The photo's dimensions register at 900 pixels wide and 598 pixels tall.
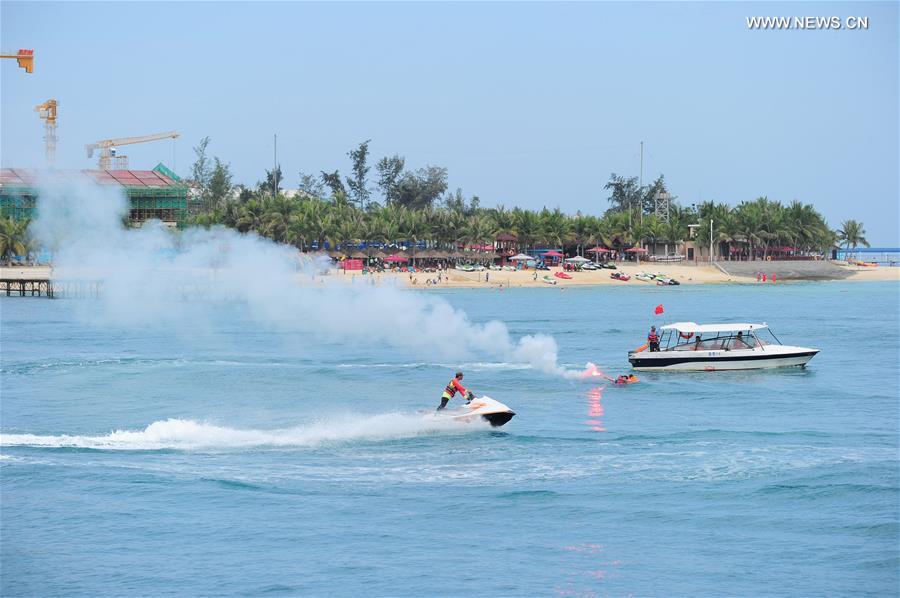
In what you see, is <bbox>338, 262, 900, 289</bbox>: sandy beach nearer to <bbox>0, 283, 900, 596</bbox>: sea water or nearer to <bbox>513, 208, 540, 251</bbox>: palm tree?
<bbox>513, 208, 540, 251</bbox>: palm tree

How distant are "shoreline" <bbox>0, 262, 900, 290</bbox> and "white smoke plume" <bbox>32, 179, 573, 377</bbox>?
192ft

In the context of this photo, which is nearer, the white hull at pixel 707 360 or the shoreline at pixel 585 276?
the white hull at pixel 707 360

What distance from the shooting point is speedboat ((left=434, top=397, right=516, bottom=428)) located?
43375 mm

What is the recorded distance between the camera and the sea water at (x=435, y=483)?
2872 centimetres

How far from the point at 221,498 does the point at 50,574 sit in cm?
689

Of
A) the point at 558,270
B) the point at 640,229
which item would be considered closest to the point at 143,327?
the point at 558,270

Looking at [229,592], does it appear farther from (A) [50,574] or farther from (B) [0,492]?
(B) [0,492]

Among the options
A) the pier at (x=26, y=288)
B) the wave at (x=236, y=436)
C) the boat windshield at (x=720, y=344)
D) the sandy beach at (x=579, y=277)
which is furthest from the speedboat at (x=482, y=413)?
the sandy beach at (x=579, y=277)

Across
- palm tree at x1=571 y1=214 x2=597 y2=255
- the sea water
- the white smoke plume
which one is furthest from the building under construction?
palm tree at x1=571 y1=214 x2=597 y2=255

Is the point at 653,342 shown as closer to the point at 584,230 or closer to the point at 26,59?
the point at 26,59

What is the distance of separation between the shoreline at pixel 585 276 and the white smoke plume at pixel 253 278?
5838 centimetres

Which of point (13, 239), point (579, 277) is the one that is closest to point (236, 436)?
point (13, 239)

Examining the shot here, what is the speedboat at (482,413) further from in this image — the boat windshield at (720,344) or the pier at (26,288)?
the pier at (26,288)

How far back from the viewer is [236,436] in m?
42.4
